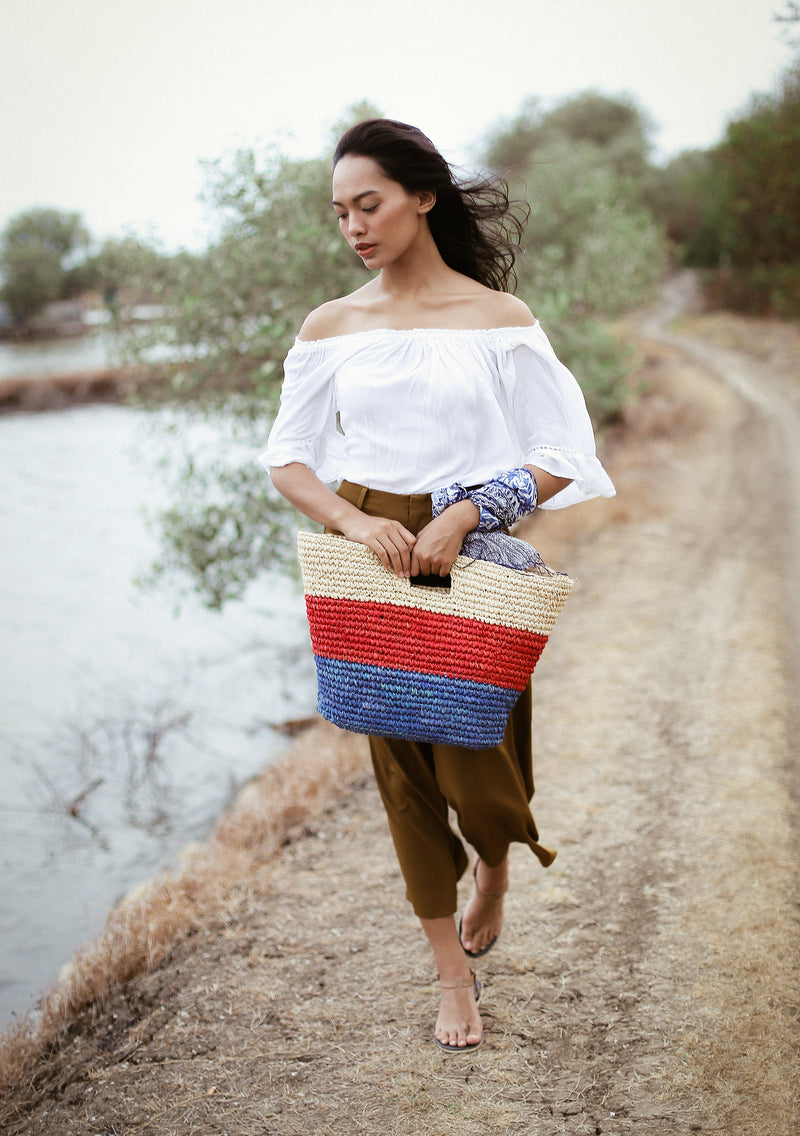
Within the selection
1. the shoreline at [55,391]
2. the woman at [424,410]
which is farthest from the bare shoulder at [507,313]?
the shoreline at [55,391]

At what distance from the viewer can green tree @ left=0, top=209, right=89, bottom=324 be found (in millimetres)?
43594

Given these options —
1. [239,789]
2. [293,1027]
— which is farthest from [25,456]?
[293,1027]

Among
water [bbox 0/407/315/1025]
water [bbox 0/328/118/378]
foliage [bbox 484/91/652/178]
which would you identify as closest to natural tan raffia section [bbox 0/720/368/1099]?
water [bbox 0/407/315/1025]

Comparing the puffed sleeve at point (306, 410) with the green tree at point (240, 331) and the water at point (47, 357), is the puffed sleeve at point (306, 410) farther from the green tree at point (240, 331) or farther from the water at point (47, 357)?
the water at point (47, 357)

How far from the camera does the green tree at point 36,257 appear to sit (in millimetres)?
43594

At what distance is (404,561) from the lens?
1.94 meters

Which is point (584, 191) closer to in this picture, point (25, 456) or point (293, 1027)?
point (25, 456)

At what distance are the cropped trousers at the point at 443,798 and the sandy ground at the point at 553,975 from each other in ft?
1.67

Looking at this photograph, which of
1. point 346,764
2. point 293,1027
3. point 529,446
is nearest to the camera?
point 529,446

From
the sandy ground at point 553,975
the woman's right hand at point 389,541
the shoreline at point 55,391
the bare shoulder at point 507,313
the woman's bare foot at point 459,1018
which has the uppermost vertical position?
the bare shoulder at point 507,313

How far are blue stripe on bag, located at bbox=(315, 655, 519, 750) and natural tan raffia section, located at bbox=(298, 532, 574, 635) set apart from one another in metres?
0.16

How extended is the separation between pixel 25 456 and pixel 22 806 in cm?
1470

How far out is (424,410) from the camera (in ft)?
6.46

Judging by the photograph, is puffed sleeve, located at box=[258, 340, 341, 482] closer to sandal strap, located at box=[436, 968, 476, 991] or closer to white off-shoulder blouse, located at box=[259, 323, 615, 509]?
white off-shoulder blouse, located at box=[259, 323, 615, 509]
